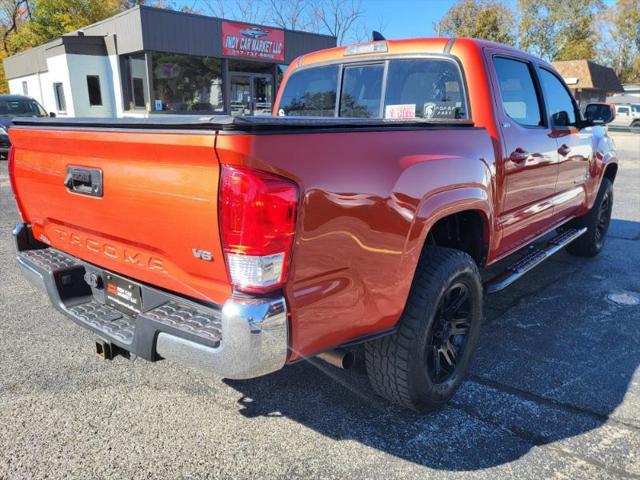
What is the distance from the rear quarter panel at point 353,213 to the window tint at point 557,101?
2018mm

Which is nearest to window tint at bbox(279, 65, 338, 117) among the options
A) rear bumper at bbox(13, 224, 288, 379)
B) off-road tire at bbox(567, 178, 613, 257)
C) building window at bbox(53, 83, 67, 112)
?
rear bumper at bbox(13, 224, 288, 379)

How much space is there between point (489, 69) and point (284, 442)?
257cm

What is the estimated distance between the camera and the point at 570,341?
3641 mm

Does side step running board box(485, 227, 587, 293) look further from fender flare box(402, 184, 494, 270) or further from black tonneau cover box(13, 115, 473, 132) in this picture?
black tonneau cover box(13, 115, 473, 132)

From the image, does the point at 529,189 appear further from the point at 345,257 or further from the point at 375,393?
the point at 345,257

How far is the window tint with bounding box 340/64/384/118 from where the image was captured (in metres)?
3.68

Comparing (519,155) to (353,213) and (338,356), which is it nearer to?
(353,213)

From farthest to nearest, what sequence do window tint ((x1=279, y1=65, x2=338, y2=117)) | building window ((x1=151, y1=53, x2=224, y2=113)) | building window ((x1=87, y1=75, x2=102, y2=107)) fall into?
building window ((x1=87, y1=75, x2=102, y2=107))
building window ((x1=151, y1=53, x2=224, y2=113))
window tint ((x1=279, y1=65, x2=338, y2=117))

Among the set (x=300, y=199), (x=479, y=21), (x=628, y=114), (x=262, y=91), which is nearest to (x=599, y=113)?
(x=300, y=199)

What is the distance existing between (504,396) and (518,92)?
2.17 meters

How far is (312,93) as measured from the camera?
4113mm

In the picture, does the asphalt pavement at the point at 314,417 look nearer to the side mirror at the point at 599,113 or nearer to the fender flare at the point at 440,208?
the fender flare at the point at 440,208

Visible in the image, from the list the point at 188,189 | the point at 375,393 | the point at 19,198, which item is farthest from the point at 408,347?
the point at 19,198

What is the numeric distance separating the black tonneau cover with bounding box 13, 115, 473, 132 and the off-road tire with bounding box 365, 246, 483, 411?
0.73 meters
